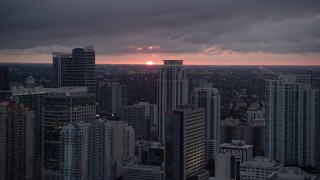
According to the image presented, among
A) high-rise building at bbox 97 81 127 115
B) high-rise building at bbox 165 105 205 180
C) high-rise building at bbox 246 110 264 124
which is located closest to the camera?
high-rise building at bbox 165 105 205 180

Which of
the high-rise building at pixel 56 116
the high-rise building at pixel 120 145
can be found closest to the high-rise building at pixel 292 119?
the high-rise building at pixel 120 145

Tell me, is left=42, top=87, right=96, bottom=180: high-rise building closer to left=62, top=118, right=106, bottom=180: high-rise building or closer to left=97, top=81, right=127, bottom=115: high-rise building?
left=62, top=118, right=106, bottom=180: high-rise building

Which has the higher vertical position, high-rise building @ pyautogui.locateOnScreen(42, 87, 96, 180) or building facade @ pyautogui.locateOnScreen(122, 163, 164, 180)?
high-rise building @ pyautogui.locateOnScreen(42, 87, 96, 180)

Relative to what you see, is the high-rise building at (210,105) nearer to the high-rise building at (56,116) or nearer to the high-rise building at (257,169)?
the high-rise building at (56,116)

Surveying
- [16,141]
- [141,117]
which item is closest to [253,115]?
[141,117]

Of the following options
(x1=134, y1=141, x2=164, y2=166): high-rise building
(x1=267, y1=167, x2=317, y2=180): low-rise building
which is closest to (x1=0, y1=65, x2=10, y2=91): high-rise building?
(x1=134, y1=141, x2=164, y2=166): high-rise building

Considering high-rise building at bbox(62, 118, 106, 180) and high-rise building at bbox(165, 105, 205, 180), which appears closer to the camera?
high-rise building at bbox(62, 118, 106, 180)

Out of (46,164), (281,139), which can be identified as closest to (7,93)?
(46,164)
